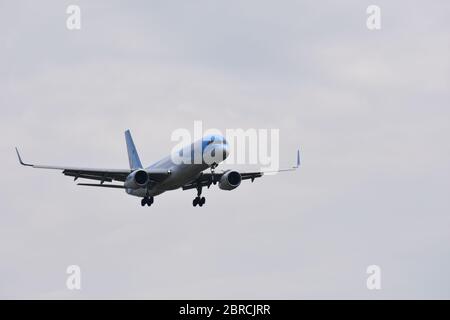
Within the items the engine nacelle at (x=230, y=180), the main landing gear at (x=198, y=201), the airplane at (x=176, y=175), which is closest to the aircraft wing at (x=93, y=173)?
the airplane at (x=176, y=175)

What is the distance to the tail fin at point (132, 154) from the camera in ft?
343

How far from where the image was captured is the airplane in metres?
81.8

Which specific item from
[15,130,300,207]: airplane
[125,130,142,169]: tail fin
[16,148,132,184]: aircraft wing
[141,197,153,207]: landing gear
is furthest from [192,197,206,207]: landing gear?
[125,130,142,169]: tail fin

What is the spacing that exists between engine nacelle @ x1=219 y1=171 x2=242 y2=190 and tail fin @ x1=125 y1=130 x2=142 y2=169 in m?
18.0

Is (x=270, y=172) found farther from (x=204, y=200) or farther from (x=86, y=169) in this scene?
(x=86, y=169)

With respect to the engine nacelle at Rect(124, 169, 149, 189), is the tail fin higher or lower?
higher

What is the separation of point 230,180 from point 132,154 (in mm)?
21275

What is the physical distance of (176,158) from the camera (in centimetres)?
8488

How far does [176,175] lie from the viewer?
84.2 metres

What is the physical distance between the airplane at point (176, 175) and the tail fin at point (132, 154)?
38.0 ft

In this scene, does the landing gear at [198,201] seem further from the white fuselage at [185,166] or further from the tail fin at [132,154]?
the tail fin at [132,154]

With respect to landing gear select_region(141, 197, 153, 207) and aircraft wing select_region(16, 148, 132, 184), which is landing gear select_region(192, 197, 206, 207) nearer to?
landing gear select_region(141, 197, 153, 207)

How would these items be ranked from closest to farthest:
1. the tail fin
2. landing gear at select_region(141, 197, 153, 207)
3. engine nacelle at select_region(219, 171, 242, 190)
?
engine nacelle at select_region(219, 171, 242, 190) < landing gear at select_region(141, 197, 153, 207) < the tail fin
